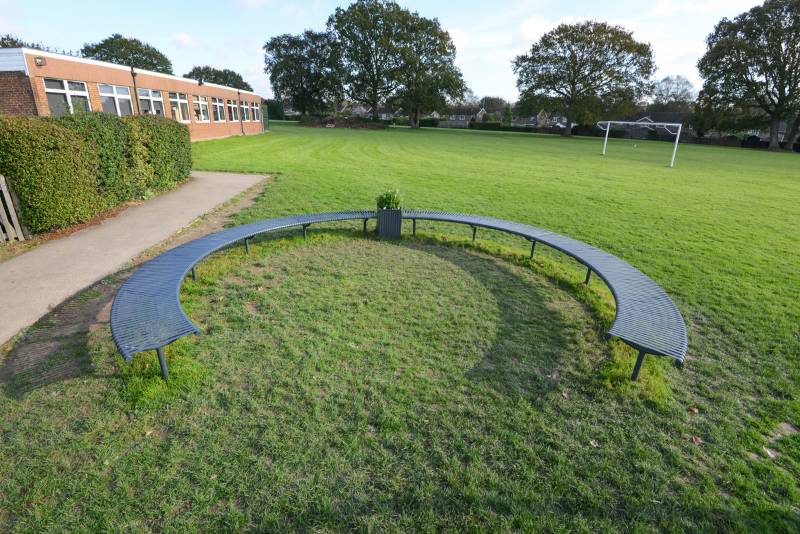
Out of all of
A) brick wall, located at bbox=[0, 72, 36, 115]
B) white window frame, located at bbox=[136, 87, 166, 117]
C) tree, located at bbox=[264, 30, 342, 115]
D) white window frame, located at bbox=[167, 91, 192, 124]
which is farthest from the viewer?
tree, located at bbox=[264, 30, 342, 115]

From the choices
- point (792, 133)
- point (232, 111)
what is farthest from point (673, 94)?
point (232, 111)

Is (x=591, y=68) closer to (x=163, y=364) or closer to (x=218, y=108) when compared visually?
(x=218, y=108)

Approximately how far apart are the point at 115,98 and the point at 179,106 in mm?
5355

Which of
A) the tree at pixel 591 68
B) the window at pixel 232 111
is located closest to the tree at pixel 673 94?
the tree at pixel 591 68

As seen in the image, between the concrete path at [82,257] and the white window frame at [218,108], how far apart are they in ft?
72.8

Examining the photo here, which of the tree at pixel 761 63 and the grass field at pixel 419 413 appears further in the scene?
the tree at pixel 761 63

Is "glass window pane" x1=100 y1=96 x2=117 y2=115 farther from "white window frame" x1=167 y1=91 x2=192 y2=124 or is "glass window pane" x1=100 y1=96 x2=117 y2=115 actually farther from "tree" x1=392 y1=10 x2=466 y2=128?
"tree" x1=392 y1=10 x2=466 y2=128

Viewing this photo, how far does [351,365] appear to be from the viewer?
11.8 ft

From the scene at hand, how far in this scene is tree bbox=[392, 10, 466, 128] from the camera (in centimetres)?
5366

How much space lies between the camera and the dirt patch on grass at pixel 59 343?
3.31 m

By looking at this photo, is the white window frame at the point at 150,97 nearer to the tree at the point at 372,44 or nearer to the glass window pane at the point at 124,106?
the glass window pane at the point at 124,106

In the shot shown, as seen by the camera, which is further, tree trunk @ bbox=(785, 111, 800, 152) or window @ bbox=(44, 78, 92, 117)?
tree trunk @ bbox=(785, 111, 800, 152)

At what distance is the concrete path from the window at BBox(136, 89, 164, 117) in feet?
48.8

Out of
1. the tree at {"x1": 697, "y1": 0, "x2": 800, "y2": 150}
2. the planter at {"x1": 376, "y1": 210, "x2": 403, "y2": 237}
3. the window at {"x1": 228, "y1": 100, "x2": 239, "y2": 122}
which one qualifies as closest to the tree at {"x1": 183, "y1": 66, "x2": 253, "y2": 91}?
the window at {"x1": 228, "y1": 100, "x2": 239, "y2": 122}
